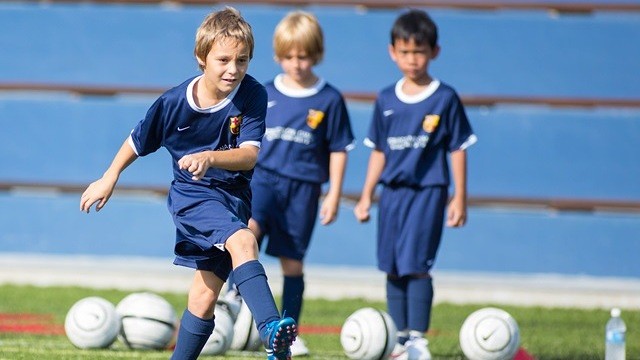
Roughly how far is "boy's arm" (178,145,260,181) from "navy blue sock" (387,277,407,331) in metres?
2.33

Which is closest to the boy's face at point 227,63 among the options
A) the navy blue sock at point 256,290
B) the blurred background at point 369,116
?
the navy blue sock at point 256,290

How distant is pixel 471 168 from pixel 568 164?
33.6 inches

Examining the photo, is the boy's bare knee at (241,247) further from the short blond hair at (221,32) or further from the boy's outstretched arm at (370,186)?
the boy's outstretched arm at (370,186)

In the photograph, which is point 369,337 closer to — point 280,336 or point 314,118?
point 314,118

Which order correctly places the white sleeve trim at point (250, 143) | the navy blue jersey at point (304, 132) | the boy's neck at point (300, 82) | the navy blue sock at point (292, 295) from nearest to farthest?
the white sleeve trim at point (250, 143), the navy blue sock at point (292, 295), the navy blue jersey at point (304, 132), the boy's neck at point (300, 82)

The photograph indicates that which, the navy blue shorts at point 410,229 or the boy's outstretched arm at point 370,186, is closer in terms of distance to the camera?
the navy blue shorts at point 410,229

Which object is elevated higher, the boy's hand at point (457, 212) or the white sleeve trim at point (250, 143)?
the white sleeve trim at point (250, 143)

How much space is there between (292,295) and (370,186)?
81 centimetres

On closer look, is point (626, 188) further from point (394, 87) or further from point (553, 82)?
point (394, 87)

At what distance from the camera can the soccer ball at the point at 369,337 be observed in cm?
686

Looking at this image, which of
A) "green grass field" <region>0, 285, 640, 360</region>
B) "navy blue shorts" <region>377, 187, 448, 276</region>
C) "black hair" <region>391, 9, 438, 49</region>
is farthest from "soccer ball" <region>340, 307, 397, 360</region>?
"black hair" <region>391, 9, 438, 49</region>

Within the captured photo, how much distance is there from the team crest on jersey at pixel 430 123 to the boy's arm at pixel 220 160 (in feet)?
7.23

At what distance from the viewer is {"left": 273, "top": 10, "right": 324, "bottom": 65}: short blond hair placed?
7.71 metres

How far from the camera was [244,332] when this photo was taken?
24.1 ft
